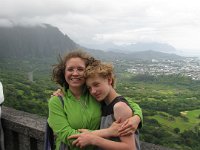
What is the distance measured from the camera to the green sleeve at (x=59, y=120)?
2.32m

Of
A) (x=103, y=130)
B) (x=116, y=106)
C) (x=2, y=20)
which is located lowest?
(x=103, y=130)

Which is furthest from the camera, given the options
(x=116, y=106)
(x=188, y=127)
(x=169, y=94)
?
(x=169, y=94)

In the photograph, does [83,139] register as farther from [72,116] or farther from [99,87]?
[99,87]

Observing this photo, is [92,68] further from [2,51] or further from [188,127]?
[2,51]

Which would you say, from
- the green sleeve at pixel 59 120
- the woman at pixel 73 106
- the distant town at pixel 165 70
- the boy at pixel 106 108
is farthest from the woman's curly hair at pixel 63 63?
the distant town at pixel 165 70

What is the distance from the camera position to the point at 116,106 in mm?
2127

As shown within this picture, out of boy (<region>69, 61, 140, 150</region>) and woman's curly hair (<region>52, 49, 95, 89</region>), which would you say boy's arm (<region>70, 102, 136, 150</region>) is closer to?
boy (<region>69, 61, 140, 150</region>)

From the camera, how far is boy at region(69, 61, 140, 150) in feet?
7.03

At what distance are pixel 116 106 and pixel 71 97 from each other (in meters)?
0.49

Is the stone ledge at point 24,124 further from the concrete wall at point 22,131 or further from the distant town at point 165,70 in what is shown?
the distant town at point 165,70

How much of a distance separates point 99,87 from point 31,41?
504 ft

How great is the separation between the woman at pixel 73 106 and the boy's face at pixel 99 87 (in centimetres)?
13

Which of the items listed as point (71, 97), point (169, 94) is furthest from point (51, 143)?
point (169, 94)

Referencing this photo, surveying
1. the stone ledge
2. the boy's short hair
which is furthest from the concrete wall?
the boy's short hair
